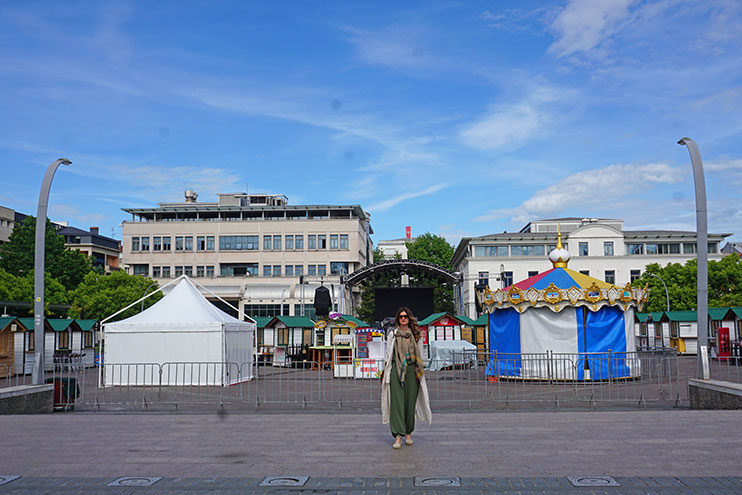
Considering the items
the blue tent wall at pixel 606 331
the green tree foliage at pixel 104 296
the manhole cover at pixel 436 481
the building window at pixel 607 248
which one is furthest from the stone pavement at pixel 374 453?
the building window at pixel 607 248

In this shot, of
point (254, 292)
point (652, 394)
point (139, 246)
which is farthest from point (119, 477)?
point (139, 246)

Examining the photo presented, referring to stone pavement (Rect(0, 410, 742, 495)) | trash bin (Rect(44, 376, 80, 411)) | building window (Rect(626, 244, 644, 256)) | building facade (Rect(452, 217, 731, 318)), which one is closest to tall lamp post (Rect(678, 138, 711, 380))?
stone pavement (Rect(0, 410, 742, 495))

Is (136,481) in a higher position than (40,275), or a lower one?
lower

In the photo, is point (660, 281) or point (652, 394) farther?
point (660, 281)

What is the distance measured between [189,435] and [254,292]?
218 ft

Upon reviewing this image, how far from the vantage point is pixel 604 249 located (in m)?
73.8

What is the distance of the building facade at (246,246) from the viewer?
77.9m

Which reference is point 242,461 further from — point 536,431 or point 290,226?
point 290,226

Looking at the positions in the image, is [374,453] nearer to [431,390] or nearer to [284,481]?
[284,481]

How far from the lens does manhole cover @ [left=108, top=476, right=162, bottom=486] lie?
722 cm

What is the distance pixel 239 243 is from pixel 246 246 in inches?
37.6

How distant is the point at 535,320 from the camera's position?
22.8 metres

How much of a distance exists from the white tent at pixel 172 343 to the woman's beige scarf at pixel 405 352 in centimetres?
1407

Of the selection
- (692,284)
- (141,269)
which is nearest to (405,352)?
(692,284)
